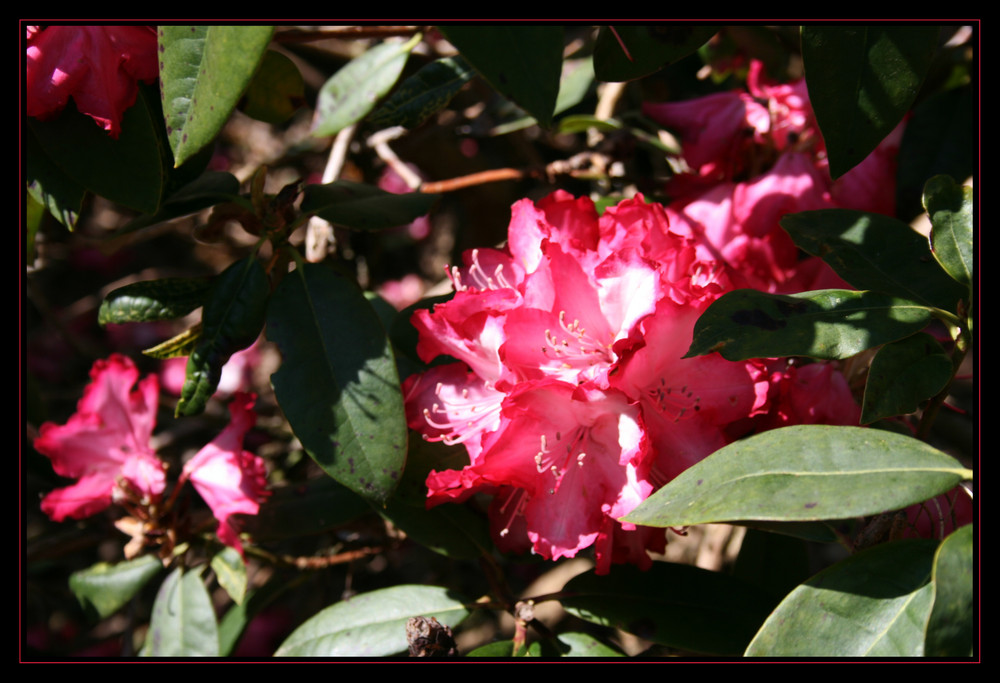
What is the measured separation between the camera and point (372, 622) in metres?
0.99

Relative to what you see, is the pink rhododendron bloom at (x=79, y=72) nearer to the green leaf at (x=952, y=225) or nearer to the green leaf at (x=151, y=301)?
the green leaf at (x=151, y=301)

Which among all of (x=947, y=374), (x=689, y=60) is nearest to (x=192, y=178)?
(x=947, y=374)

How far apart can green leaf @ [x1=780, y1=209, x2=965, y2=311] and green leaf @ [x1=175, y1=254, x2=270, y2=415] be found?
641 millimetres

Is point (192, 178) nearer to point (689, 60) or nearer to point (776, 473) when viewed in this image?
point (776, 473)

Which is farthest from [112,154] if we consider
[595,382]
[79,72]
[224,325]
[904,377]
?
[904,377]

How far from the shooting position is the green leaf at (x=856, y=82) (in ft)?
2.52

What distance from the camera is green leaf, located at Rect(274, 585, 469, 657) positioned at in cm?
96

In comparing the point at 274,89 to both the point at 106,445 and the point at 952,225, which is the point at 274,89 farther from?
the point at 952,225

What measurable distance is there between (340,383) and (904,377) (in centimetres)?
60

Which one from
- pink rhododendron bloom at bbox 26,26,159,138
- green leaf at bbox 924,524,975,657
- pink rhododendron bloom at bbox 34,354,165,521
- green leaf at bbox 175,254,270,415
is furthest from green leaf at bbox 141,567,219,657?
green leaf at bbox 924,524,975,657

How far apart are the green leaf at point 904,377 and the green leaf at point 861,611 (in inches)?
4.9

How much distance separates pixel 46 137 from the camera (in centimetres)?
88

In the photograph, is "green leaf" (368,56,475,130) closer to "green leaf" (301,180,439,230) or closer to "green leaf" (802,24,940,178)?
"green leaf" (301,180,439,230)

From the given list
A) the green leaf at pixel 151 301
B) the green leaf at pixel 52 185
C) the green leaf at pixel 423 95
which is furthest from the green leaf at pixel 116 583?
the green leaf at pixel 423 95
